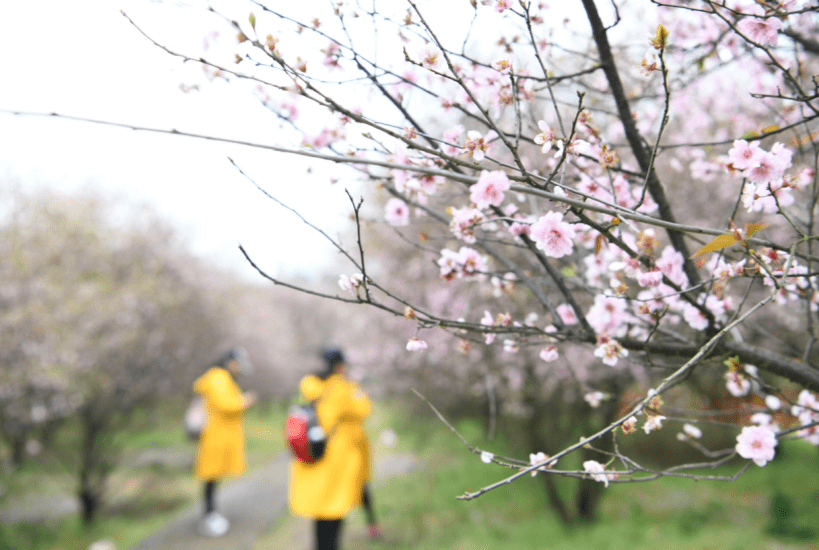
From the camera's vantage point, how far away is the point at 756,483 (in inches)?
293

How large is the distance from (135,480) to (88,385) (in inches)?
138

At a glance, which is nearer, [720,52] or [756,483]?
[720,52]

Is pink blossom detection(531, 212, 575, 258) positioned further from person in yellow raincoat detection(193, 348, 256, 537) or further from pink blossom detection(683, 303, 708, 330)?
person in yellow raincoat detection(193, 348, 256, 537)

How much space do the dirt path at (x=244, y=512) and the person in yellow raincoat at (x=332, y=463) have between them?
198 cm

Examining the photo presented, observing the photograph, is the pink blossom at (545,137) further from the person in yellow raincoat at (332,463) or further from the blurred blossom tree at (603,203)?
the person in yellow raincoat at (332,463)

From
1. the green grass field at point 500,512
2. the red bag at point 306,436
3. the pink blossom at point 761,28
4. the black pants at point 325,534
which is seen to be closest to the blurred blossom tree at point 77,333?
the green grass field at point 500,512

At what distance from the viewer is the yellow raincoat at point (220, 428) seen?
5.44 m

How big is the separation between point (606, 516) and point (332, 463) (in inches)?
165

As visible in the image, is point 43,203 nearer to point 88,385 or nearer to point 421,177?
point 88,385

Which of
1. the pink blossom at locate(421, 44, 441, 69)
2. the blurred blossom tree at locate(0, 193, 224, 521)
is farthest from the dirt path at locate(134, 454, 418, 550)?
the pink blossom at locate(421, 44, 441, 69)

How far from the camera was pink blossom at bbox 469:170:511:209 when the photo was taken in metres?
1.32

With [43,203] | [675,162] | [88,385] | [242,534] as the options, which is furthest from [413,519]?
[43,203]

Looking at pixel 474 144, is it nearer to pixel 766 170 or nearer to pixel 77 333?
pixel 766 170

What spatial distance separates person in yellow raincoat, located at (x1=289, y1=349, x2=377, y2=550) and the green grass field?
1.54 metres
